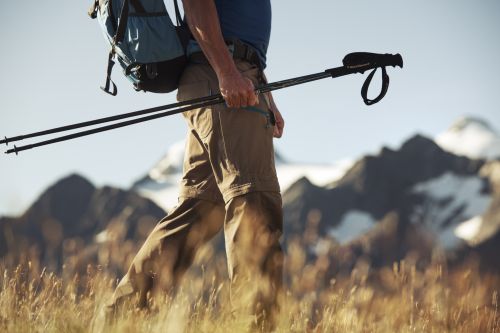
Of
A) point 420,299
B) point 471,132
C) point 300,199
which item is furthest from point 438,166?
point 420,299

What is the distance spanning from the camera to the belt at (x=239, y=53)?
3.32 metres

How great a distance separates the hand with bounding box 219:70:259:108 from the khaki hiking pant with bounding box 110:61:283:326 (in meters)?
0.06

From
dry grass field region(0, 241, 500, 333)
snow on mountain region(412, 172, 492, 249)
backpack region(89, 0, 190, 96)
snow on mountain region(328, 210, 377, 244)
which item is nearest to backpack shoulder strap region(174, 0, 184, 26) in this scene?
backpack region(89, 0, 190, 96)

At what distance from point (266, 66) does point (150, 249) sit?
1061 mm

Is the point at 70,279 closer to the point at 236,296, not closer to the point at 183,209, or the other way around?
the point at 183,209

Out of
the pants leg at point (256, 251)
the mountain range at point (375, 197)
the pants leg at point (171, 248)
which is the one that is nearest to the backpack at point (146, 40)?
the pants leg at point (171, 248)

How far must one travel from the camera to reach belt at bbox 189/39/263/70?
3.32 meters

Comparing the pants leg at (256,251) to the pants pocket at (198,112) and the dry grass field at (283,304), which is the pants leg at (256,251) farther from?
the pants pocket at (198,112)

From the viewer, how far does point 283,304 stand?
9.89 feet

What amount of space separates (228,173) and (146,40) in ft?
2.38

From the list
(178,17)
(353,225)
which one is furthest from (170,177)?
(178,17)

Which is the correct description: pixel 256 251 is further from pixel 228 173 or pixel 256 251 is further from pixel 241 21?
pixel 241 21

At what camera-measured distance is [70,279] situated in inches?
138

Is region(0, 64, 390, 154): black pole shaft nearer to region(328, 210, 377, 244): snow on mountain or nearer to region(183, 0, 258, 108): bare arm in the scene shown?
region(183, 0, 258, 108): bare arm
